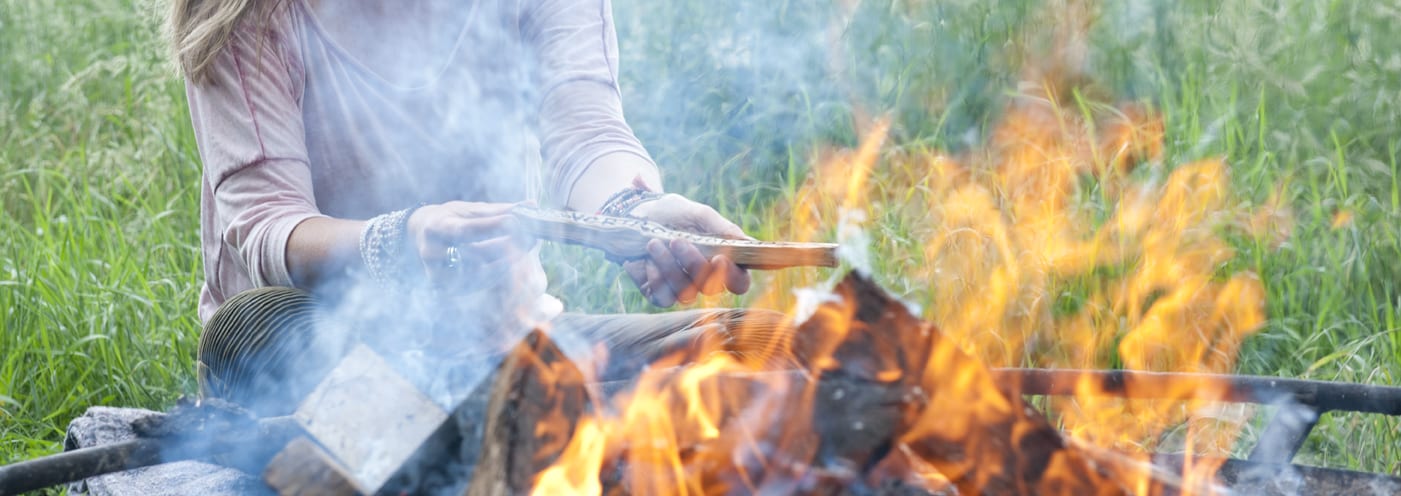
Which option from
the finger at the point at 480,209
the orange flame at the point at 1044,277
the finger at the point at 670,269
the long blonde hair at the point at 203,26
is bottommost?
the orange flame at the point at 1044,277

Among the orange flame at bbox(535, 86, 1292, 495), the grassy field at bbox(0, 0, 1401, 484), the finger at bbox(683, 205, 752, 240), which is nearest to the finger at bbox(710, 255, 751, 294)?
the orange flame at bbox(535, 86, 1292, 495)

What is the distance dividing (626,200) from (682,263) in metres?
0.45

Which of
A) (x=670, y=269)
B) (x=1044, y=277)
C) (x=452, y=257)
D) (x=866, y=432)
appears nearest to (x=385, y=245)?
(x=452, y=257)

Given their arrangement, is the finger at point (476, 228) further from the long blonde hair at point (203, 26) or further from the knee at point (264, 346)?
the long blonde hair at point (203, 26)

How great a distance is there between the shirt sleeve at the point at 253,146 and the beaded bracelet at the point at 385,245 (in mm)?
185

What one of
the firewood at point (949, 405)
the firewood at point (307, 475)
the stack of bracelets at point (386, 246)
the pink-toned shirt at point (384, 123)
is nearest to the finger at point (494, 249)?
the stack of bracelets at point (386, 246)

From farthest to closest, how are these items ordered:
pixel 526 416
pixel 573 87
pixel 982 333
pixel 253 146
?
1. pixel 982 333
2. pixel 573 87
3. pixel 253 146
4. pixel 526 416

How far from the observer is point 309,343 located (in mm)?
2033

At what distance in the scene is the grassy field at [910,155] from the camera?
3.12 metres

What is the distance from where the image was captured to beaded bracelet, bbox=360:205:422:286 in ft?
7.01

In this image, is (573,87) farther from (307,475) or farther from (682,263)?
(307,475)

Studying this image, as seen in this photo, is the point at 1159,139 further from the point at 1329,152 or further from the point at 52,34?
the point at 52,34

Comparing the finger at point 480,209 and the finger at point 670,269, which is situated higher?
the finger at point 480,209

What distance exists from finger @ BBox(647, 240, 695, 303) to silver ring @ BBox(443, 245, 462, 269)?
1.11 feet
